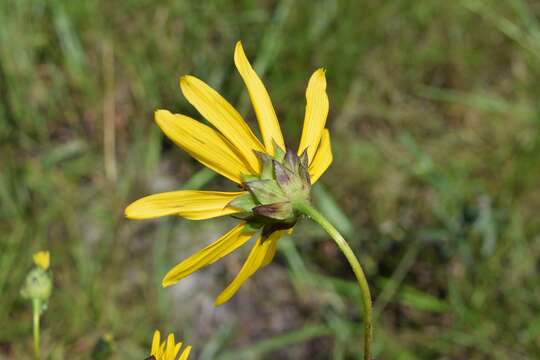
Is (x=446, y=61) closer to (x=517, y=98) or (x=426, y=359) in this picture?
(x=517, y=98)

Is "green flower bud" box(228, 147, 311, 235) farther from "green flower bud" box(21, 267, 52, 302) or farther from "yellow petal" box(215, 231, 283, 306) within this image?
"green flower bud" box(21, 267, 52, 302)

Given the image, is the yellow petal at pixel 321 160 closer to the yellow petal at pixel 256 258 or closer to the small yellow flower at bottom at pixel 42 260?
the yellow petal at pixel 256 258

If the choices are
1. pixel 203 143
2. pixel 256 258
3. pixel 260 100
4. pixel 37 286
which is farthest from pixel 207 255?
pixel 37 286

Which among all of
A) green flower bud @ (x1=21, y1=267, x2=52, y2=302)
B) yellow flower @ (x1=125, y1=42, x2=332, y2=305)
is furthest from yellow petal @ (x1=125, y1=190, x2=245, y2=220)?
green flower bud @ (x1=21, y1=267, x2=52, y2=302)

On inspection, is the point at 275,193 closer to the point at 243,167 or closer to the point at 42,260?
the point at 243,167

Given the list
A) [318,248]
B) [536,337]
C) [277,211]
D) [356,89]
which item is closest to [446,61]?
[356,89]

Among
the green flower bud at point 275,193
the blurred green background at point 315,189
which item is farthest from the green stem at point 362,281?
the blurred green background at point 315,189
